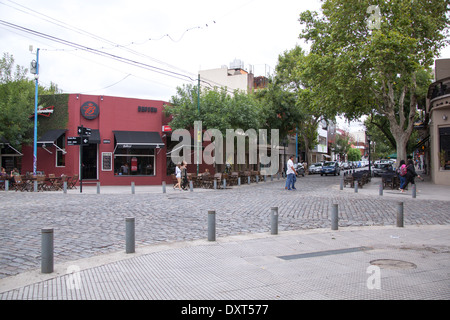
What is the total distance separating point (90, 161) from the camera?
85.7ft

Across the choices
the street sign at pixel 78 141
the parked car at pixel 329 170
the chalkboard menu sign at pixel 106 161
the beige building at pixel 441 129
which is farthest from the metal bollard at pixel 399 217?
the parked car at pixel 329 170

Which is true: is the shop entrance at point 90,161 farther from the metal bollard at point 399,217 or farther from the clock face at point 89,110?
the metal bollard at point 399,217

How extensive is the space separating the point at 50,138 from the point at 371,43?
21237mm

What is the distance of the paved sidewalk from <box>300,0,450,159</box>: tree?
1401cm

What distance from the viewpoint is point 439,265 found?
19.3 ft

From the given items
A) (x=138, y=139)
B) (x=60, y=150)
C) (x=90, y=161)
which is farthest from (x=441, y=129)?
(x=60, y=150)

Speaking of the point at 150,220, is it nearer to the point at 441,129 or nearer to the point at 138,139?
the point at 138,139

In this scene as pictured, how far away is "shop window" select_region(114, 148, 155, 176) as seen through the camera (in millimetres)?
26797

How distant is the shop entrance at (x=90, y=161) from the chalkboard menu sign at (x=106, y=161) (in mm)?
561

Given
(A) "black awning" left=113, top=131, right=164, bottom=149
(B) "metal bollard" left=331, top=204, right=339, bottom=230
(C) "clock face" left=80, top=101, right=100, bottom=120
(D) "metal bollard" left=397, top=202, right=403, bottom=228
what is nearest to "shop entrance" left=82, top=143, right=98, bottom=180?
(A) "black awning" left=113, top=131, right=164, bottom=149

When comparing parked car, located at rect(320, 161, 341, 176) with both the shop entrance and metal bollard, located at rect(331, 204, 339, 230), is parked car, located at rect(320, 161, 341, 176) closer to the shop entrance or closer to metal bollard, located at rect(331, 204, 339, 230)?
the shop entrance
